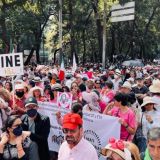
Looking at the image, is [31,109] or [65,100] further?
[65,100]

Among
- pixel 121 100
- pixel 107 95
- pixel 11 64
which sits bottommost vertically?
pixel 107 95

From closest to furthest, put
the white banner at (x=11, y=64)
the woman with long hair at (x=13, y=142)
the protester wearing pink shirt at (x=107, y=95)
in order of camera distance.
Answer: the woman with long hair at (x=13, y=142) < the white banner at (x=11, y=64) < the protester wearing pink shirt at (x=107, y=95)

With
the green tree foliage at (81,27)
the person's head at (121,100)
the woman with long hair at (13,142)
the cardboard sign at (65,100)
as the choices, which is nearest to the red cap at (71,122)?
the woman with long hair at (13,142)

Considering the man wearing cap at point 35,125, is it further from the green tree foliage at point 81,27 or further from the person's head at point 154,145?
the green tree foliage at point 81,27

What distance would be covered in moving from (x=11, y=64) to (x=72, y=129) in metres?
5.14

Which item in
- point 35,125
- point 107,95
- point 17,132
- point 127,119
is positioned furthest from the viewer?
point 107,95

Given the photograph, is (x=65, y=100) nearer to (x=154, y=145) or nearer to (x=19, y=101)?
(x=19, y=101)

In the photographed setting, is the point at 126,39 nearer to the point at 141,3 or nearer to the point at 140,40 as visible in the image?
the point at 140,40

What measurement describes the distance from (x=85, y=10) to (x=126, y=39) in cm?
1143

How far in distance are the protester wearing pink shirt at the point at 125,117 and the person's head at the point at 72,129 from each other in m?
2.21

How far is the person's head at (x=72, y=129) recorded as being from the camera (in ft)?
A: 15.1

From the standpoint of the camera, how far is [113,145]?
12.6 feet

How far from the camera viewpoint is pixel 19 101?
8.98 m

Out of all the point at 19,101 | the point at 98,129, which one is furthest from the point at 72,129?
the point at 19,101
